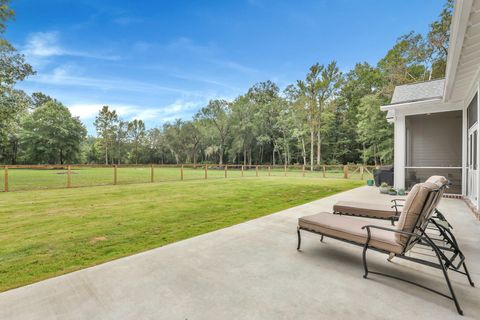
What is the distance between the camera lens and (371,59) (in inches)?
995

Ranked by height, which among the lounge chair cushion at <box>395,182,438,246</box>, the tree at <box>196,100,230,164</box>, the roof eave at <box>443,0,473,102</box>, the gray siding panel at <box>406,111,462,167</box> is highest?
the tree at <box>196,100,230,164</box>

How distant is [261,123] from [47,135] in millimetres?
30302

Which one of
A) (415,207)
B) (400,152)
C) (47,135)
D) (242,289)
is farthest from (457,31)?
(47,135)

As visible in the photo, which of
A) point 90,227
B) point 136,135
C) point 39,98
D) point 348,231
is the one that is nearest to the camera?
point 348,231

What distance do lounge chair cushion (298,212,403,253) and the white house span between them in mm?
4391

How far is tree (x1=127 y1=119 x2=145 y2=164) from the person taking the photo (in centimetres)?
4897

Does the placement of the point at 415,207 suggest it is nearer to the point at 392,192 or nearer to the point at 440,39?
the point at 392,192

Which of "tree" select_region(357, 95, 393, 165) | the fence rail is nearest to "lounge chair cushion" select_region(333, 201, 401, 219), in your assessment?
the fence rail

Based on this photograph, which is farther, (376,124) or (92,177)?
(376,124)

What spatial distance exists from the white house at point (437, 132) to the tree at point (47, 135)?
38.8m

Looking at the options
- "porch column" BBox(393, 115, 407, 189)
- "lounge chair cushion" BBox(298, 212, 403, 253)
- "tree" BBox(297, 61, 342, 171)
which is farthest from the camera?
"tree" BBox(297, 61, 342, 171)

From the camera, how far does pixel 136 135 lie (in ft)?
163

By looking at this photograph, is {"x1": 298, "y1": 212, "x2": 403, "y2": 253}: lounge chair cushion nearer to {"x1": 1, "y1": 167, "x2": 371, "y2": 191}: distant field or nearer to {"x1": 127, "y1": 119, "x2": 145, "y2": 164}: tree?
{"x1": 1, "y1": 167, "x2": 371, "y2": 191}: distant field

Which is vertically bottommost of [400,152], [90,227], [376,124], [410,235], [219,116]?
[90,227]
